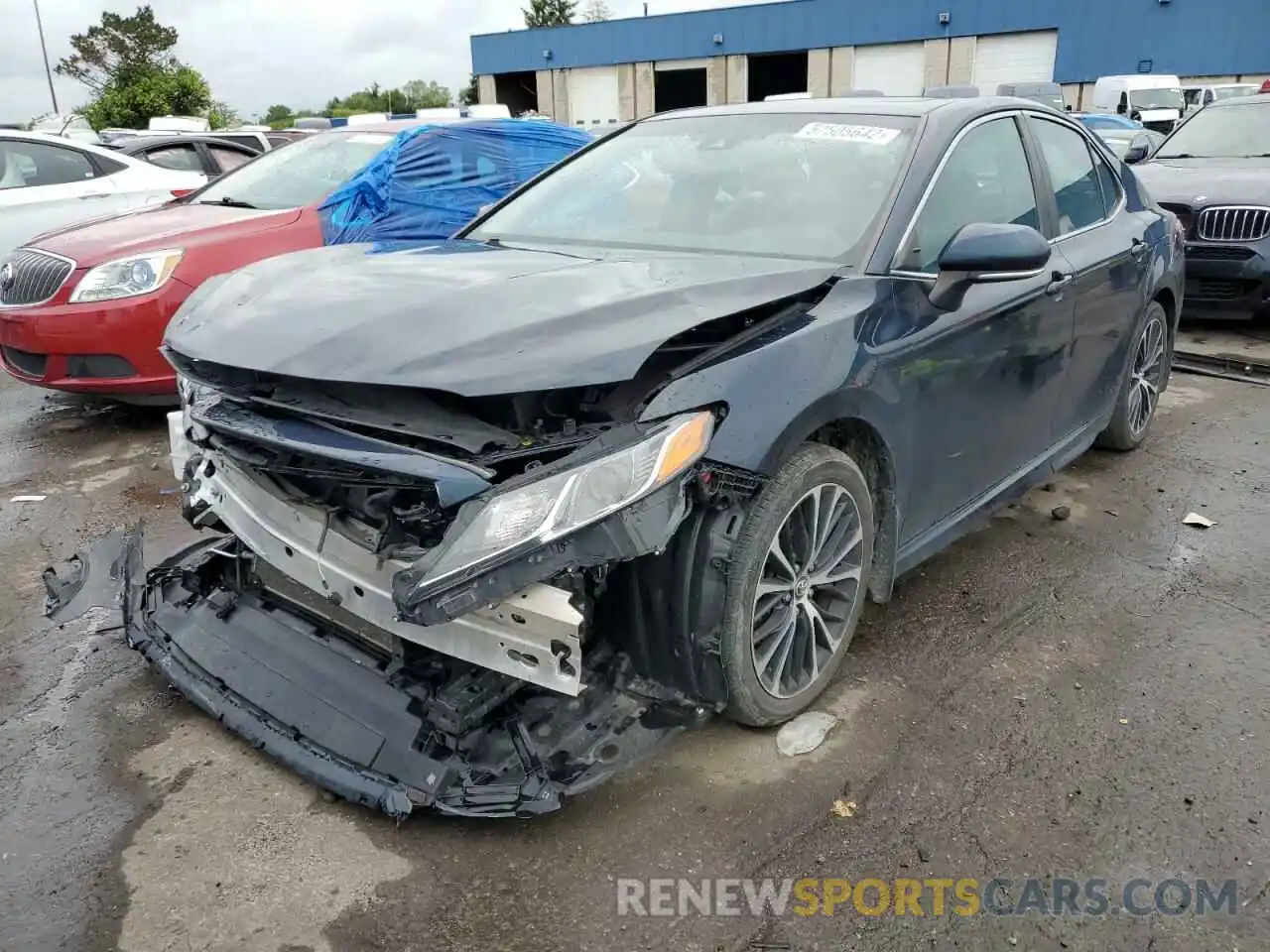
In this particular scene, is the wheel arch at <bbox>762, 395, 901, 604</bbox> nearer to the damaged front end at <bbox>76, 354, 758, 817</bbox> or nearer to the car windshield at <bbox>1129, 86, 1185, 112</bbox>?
the damaged front end at <bbox>76, 354, 758, 817</bbox>

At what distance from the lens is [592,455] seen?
2201 millimetres

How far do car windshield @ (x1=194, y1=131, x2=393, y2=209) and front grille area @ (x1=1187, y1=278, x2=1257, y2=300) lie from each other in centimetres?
616

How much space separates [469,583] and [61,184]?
25.4 feet

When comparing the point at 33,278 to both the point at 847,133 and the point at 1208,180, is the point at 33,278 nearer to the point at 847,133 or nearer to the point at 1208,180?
the point at 847,133

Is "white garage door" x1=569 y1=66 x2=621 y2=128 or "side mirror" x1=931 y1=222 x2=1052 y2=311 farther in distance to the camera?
"white garage door" x1=569 y1=66 x2=621 y2=128

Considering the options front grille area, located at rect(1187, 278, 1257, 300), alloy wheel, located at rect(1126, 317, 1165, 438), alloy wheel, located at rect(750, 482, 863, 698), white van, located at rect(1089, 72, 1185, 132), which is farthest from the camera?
white van, located at rect(1089, 72, 1185, 132)

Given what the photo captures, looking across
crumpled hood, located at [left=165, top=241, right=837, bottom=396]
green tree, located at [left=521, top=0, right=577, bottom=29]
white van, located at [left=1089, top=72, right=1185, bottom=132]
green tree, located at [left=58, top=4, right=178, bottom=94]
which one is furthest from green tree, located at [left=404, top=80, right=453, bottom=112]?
crumpled hood, located at [left=165, top=241, right=837, bottom=396]

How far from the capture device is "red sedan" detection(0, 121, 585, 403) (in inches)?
207

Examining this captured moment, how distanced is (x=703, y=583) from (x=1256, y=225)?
6.93 meters

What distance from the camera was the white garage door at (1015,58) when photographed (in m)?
34.8

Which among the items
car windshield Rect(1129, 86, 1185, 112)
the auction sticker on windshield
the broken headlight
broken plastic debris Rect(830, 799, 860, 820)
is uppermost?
car windshield Rect(1129, 86, 1185, 112)

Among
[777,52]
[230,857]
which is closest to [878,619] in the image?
[230,857]

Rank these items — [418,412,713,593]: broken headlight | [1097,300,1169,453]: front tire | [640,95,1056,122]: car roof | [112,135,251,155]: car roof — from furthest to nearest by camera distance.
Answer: [112,135,251,155]: car roof, [1097,300,1169,453]: front tire, [640,95,1056,122]: car roof, [418,412,713,593]: broken headlight

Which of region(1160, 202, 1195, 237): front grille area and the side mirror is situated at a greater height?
the side mirror
